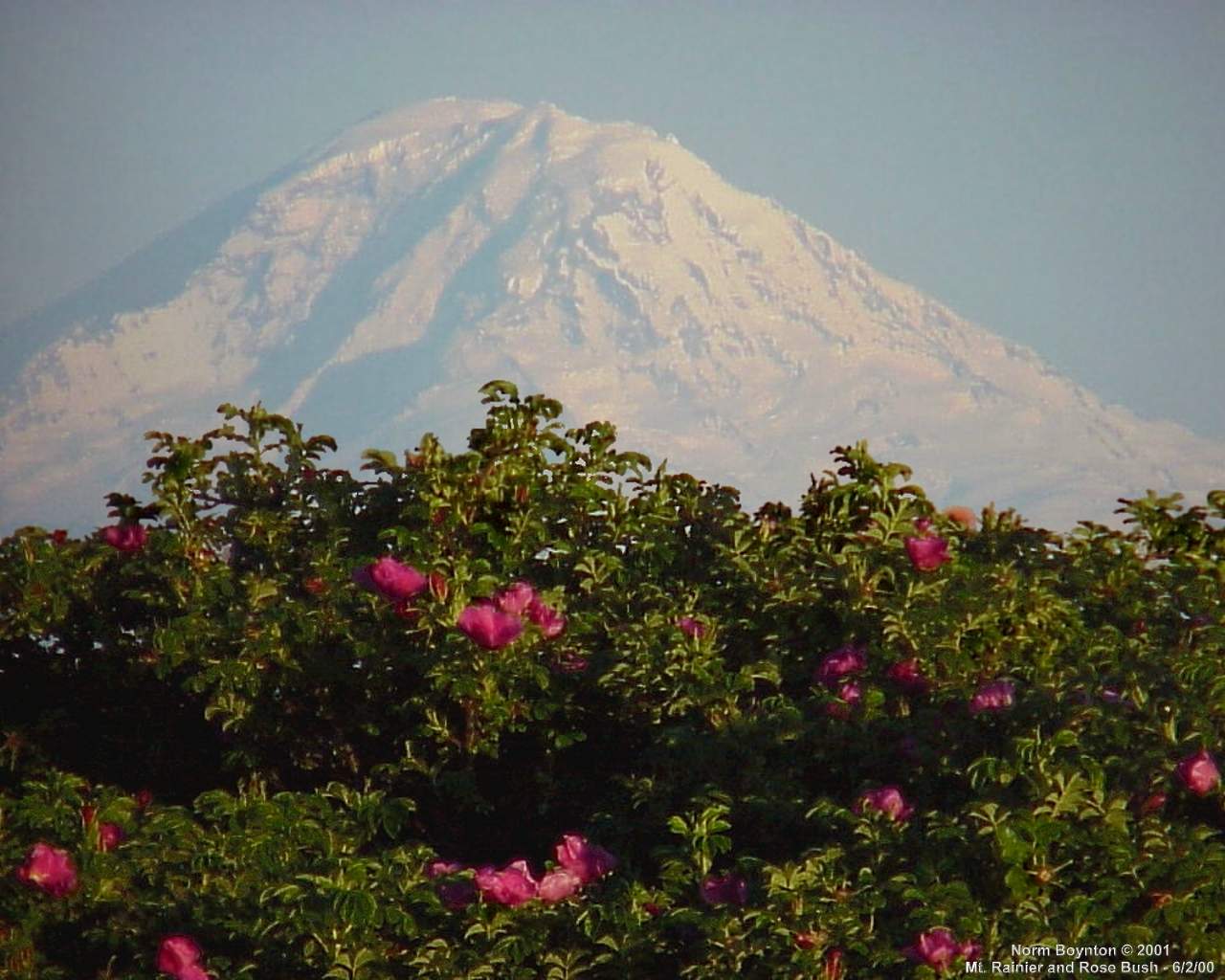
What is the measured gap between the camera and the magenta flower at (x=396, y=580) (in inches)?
226

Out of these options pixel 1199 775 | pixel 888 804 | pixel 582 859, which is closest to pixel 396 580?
pixel 582 859

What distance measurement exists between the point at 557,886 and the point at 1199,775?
1.71 metres

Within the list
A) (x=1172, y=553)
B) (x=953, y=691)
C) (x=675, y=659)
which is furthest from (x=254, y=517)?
(x=1172, y=553)

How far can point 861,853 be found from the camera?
4.80 meters

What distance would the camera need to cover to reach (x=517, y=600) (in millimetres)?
5656

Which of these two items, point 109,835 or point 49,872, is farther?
point 109,835

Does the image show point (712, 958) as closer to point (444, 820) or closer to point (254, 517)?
point (444, 820)

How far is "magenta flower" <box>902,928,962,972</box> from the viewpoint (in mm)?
4398

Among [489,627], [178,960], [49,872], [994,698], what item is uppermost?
[489,627]

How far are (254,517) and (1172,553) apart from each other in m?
3.22

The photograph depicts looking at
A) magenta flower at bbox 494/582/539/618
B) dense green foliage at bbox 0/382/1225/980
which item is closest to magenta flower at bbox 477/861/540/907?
dense green foliage at bbox 0/382/1225/980

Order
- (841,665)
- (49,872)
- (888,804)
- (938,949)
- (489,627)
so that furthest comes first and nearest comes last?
(841,665) → (489,627) → (49,872) → (888,804) → (938,949)

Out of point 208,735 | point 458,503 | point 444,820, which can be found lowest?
point 444,820

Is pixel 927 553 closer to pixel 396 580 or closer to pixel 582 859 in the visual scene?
pixel 582 859
